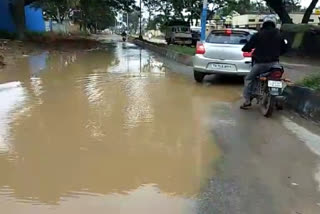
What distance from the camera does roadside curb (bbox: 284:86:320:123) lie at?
290 inches

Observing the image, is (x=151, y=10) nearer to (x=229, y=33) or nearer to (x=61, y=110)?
(x=229, y=33)

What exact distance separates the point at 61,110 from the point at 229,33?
5.53 m

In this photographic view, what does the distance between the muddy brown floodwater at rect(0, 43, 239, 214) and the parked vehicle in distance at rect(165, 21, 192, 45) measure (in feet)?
95.5

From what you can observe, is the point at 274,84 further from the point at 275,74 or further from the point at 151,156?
the point at 151,156

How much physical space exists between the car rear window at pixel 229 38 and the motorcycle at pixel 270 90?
137 inches

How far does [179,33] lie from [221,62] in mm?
28975

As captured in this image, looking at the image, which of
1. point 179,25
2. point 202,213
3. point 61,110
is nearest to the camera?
point 202,213

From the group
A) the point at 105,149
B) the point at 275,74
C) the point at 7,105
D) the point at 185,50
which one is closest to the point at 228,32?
the point at 275,74

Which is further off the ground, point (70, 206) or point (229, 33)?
point (229, 33)

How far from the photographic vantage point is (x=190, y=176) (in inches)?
183

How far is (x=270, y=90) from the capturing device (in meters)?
7.53

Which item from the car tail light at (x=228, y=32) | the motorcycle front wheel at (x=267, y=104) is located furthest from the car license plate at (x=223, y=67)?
the motorcycle front wheel at (x=267, y=104)

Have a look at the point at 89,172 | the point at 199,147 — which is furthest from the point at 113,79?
the point at 89,172

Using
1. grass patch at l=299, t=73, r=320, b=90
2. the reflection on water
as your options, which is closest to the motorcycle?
grass patch at l=299, t=73, r=320, b=90
